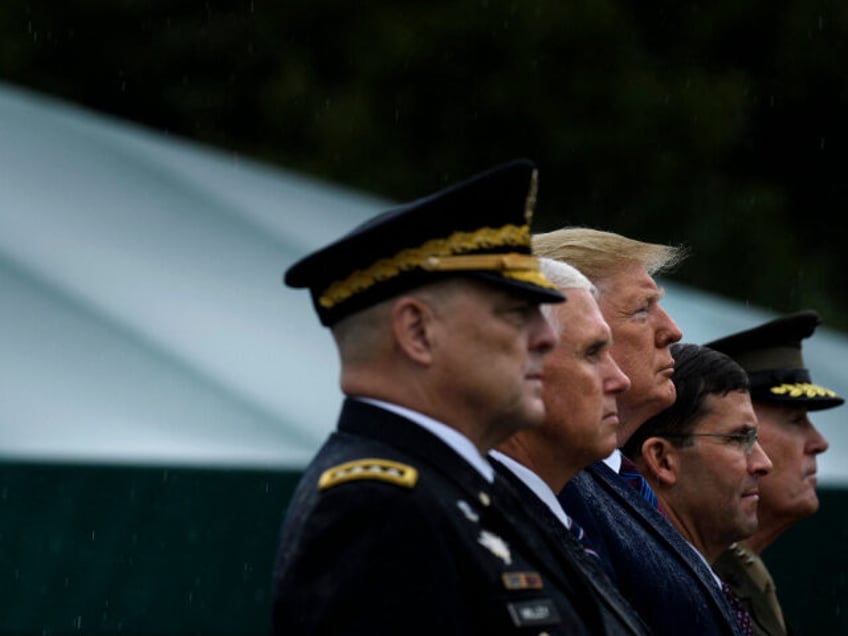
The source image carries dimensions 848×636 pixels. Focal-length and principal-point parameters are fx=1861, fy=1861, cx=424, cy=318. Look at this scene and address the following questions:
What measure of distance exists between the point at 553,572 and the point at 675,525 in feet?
5.26

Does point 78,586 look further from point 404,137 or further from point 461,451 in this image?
point 404,137

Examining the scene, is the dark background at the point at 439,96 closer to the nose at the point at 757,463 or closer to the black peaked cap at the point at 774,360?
the black peaked cap at the point at 774,360

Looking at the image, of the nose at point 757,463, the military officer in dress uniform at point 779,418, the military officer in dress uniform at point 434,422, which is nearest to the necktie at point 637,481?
the nose at point 757,463

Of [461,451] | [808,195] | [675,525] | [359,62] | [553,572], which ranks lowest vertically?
[808,195]

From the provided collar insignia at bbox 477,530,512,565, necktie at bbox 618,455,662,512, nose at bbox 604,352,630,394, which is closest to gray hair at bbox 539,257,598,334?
nose at bbox 604,352,630,394

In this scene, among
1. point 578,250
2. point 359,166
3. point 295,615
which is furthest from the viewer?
point 359,166

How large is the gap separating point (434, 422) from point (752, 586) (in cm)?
228

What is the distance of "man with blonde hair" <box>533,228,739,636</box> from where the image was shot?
139 inches

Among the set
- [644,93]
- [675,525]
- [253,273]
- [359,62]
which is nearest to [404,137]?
[359,62]

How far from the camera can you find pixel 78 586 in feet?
15.9

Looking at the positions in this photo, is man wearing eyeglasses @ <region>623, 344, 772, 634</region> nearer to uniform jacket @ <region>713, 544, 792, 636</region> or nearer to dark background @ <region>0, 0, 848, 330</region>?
uniform jacket @ <region>713, 544, 792, 636</region>

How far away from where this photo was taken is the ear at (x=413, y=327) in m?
2.58

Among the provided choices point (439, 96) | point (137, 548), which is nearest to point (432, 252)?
point (137, 548)

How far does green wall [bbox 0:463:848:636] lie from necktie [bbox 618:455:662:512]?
4.73 feet
